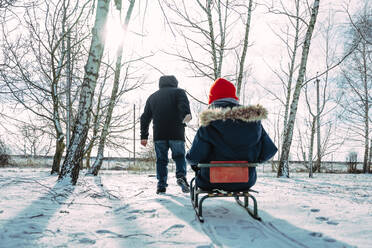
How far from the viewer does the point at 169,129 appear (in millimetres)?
3957

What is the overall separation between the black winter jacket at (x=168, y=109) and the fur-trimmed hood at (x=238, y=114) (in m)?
1.63

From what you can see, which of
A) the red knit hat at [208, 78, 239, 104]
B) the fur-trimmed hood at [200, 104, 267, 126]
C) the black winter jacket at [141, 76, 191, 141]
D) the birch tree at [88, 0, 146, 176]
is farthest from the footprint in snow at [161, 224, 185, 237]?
the birch tree at [88, 0, 146, 176]

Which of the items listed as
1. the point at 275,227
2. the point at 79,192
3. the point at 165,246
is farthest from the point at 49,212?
the point at 275,227

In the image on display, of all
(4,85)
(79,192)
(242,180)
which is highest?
(4,85)

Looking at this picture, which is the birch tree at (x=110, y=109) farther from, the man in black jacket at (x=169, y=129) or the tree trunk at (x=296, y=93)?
the tree trunk at (x=296, y=93)

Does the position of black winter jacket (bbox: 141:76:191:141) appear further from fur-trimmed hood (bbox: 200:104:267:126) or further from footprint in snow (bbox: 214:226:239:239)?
footprint in snow (bbox: 214:226:239:239)

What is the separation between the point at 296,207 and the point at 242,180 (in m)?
1.00

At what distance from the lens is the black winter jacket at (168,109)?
3967mm

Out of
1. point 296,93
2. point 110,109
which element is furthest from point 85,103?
point 296,93

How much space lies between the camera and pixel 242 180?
237 cm

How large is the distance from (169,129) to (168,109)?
1.14 feet

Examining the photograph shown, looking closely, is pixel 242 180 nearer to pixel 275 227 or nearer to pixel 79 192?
pixel 275 227

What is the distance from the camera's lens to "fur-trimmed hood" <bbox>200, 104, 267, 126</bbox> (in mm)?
2301

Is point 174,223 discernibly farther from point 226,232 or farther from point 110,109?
point 110,109
